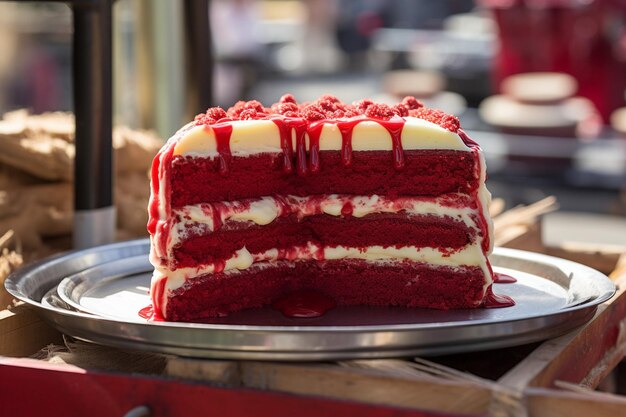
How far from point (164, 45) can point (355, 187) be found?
7.66ft

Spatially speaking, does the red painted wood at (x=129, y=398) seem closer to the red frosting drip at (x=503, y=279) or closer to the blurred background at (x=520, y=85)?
the red frosting drip at (x=503, y=279)

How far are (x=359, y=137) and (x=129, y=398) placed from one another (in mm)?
1059

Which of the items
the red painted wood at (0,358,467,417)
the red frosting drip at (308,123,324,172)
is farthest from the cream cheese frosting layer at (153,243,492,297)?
the red painted wood at (0,358,467,417)

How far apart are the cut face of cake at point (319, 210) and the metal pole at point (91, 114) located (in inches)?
28.2

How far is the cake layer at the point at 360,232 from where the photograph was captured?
304 cm

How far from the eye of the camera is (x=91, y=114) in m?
3.53

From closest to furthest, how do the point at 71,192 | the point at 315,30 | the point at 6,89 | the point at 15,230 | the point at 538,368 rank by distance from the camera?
1. the point at 538,368
2. the point at 15,230
3. the point at 71,192
4. the point at 6,89
5. the point at 315,30

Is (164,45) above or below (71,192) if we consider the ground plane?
above

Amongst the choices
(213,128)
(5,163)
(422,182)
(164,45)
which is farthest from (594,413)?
(164,45)

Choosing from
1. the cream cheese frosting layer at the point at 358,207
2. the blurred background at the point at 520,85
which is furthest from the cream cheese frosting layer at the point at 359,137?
the blurred background at the point at 520,85

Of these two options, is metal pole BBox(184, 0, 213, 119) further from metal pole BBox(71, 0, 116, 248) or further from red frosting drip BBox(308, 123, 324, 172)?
red frosting drip BBox(308, 123, 324, 172)

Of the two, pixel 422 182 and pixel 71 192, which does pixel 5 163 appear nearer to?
pixel 71 192

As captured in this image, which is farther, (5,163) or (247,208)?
(5,163)

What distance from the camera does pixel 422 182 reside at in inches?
119
